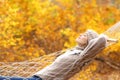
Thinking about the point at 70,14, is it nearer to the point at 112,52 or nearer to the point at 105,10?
the point at 105,10

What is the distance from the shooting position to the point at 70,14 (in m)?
7.46

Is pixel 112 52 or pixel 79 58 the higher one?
pixel 112 52

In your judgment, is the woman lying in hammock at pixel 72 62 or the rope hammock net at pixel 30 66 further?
the rope hammock net at pixel 30 66

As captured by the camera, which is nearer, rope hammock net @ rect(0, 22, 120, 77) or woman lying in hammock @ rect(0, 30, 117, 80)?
woman lying in hammock @ rect(0, 30, 117, 80)

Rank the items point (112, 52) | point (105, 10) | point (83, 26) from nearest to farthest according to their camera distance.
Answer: point (112, 52) < point (83, 26) < point (105, 10)

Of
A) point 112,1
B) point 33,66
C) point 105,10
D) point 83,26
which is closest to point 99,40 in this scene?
point 33,66

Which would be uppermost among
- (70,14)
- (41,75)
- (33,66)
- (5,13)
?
(70,14)

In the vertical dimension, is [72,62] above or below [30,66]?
below

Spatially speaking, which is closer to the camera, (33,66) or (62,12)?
(33,66)

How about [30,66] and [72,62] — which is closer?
[72,62]

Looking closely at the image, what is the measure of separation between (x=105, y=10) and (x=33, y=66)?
11.8ft

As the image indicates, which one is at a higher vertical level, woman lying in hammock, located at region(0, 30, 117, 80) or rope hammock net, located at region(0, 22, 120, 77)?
rope hammock net, located at region(0, 22, 120, 77)

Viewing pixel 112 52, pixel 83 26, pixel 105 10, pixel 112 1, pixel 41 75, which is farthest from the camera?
pixel 112 1

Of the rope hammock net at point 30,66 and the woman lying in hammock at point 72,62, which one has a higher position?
the rope hammock net at point 30,66
